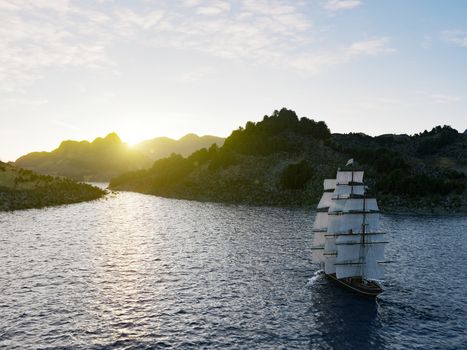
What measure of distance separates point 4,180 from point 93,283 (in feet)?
308

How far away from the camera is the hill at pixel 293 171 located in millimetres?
125250

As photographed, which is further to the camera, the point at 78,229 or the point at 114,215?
the point at 114,215

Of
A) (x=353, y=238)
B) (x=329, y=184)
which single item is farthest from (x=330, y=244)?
(x=329, y=184)

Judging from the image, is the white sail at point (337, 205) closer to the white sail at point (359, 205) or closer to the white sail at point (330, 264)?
the white sail at point (359, 205)

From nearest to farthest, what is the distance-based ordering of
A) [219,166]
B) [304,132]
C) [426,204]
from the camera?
[426,204]
[219,166]
[304,132]

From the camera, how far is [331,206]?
54438 mm

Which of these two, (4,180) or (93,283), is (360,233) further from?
(4,180)

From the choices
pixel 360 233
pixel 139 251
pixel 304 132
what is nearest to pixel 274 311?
pixel 360 233

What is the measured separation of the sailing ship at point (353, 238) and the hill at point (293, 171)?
72242 millimetres

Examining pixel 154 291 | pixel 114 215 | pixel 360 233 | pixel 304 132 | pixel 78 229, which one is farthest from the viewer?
pixel 304 132

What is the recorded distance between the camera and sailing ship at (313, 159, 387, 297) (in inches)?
1975

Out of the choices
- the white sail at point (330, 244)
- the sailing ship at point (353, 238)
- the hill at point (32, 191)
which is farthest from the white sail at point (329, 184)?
the hill at point (32, 191)

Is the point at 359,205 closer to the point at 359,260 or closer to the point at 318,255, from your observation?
the point at 359,260

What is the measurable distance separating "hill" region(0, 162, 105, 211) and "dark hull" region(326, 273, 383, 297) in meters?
94.8
